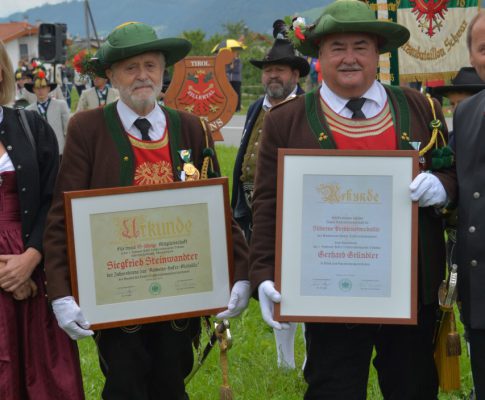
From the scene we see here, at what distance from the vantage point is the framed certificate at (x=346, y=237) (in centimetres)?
326

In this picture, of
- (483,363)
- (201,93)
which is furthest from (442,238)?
(201,93)

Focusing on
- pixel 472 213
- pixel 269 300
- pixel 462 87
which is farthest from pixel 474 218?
pixel 462 87

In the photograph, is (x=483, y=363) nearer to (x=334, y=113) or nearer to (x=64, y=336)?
(x=334, y=113)

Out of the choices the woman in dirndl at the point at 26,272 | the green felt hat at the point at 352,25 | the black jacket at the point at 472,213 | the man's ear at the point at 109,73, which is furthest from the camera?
the man's ear at the point at 109,73

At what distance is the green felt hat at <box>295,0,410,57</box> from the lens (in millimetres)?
3344

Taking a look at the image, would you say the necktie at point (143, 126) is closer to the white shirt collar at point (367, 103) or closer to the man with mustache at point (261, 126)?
the white shirt collar at point (367, 103)

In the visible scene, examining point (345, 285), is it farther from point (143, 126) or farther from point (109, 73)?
point (109, 73)

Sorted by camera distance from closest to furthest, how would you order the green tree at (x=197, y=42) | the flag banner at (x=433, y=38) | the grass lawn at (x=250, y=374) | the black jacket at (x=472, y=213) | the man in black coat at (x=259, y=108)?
the black jacket at (x=472, y=213), the grass lawn at (x=250, y=374), the man in black coat at (x=259, y=108), the flag banner at (x=433, y=38), the green tree at (x=197, y=42)

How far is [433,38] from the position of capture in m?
6.02

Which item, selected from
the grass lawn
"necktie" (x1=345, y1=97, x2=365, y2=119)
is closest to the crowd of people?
"necktie" (x1=345, y1=97, x2=365, y2=119)

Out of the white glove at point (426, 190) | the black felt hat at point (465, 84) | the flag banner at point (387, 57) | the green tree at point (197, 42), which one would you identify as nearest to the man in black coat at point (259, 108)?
the flag banner at point (387, 57)

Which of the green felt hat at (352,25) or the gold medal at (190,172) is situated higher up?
the green felt hat at (352,25)

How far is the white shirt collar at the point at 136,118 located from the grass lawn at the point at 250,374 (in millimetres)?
1854

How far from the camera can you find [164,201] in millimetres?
3543
